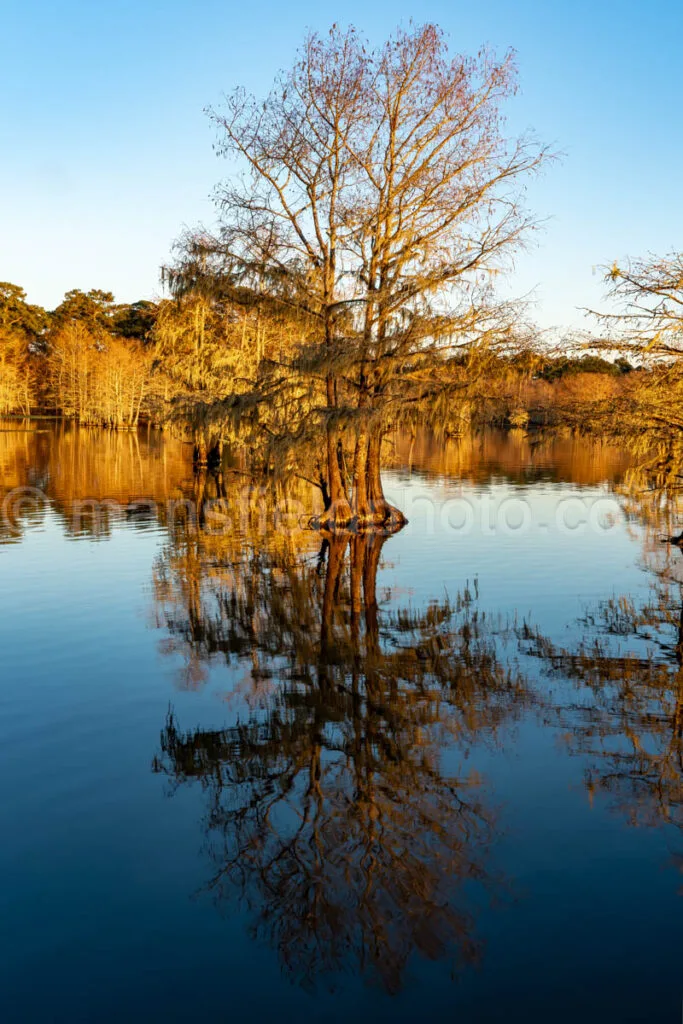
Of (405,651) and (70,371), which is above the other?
(70,371)

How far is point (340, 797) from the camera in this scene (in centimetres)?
646

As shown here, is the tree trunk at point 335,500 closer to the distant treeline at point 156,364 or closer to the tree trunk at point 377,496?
the tree trunk at point 377,496

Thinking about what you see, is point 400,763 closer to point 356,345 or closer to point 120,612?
point 120,612

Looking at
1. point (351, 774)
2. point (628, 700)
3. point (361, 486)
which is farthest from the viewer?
point (361, 486)

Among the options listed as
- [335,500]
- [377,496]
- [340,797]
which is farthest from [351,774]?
[377,496]

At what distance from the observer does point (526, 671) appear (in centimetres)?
976

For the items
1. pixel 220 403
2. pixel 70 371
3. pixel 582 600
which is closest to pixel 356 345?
pixel 220 403

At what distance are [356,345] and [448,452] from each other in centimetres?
4008

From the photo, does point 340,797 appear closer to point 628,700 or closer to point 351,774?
point 351,774

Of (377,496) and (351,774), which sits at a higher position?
(377,496)

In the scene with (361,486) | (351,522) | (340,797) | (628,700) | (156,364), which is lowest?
(340,797)

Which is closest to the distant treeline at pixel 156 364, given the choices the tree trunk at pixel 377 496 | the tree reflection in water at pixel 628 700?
the tree trunk at pixel 377 496

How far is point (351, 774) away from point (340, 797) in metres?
0.43

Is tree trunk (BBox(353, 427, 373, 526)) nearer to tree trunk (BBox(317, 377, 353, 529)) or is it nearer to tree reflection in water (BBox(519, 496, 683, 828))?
tree trunk (BBox(317, 377, 353, 529))
